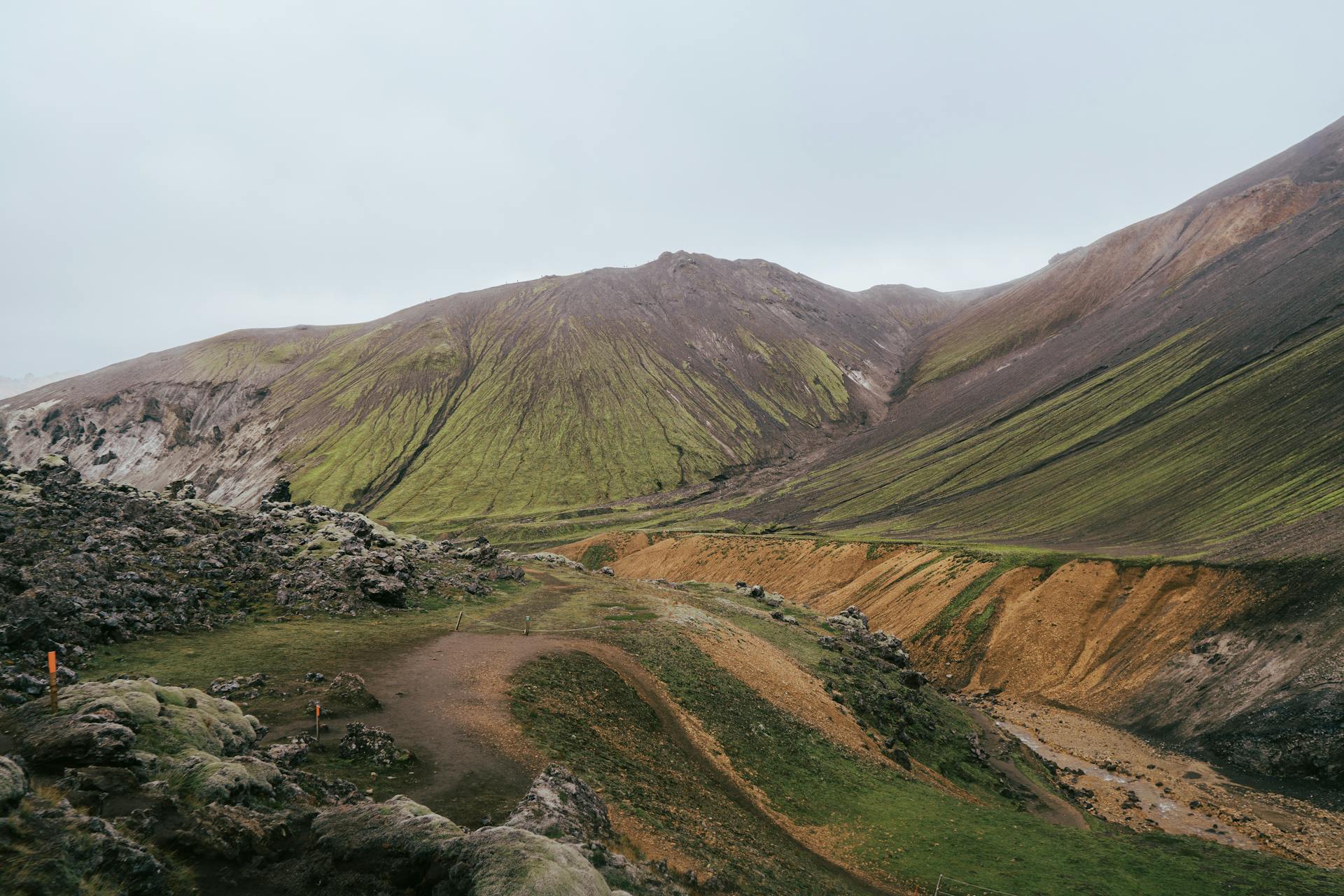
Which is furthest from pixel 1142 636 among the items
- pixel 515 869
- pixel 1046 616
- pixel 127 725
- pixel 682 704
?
pixel 127 725

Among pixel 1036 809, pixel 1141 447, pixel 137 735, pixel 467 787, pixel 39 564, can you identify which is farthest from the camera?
pixel 1141 447

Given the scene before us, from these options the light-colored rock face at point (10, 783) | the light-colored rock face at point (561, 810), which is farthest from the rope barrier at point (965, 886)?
the light-colored rock face at point (10, 783)

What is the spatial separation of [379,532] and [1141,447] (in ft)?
403

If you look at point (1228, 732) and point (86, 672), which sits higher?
point (86, 672)

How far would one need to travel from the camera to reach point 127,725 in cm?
1548

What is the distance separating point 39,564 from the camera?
31.0m

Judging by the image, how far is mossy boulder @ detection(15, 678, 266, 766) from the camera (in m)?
13.9

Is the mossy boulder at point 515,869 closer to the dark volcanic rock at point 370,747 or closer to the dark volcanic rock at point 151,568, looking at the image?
the dark volcanic rock at point 370,747

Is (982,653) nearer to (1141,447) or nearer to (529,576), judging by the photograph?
(529,576)

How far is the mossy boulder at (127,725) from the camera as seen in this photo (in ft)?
45.5

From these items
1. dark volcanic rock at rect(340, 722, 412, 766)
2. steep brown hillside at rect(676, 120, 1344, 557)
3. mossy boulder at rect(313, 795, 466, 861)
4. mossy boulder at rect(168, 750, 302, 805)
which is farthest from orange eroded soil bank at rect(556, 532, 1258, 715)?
mossy boulder at rect(168, 750, 302, 805)

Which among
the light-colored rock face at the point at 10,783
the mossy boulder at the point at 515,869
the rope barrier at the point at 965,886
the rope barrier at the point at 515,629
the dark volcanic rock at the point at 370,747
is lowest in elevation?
the rope barrier at the point at 965,886

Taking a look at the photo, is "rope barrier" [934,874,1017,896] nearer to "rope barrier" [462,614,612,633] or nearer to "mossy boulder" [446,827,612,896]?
"mossy boulder" [446,827,612,896]

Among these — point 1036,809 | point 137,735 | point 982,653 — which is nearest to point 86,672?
point 137,735
